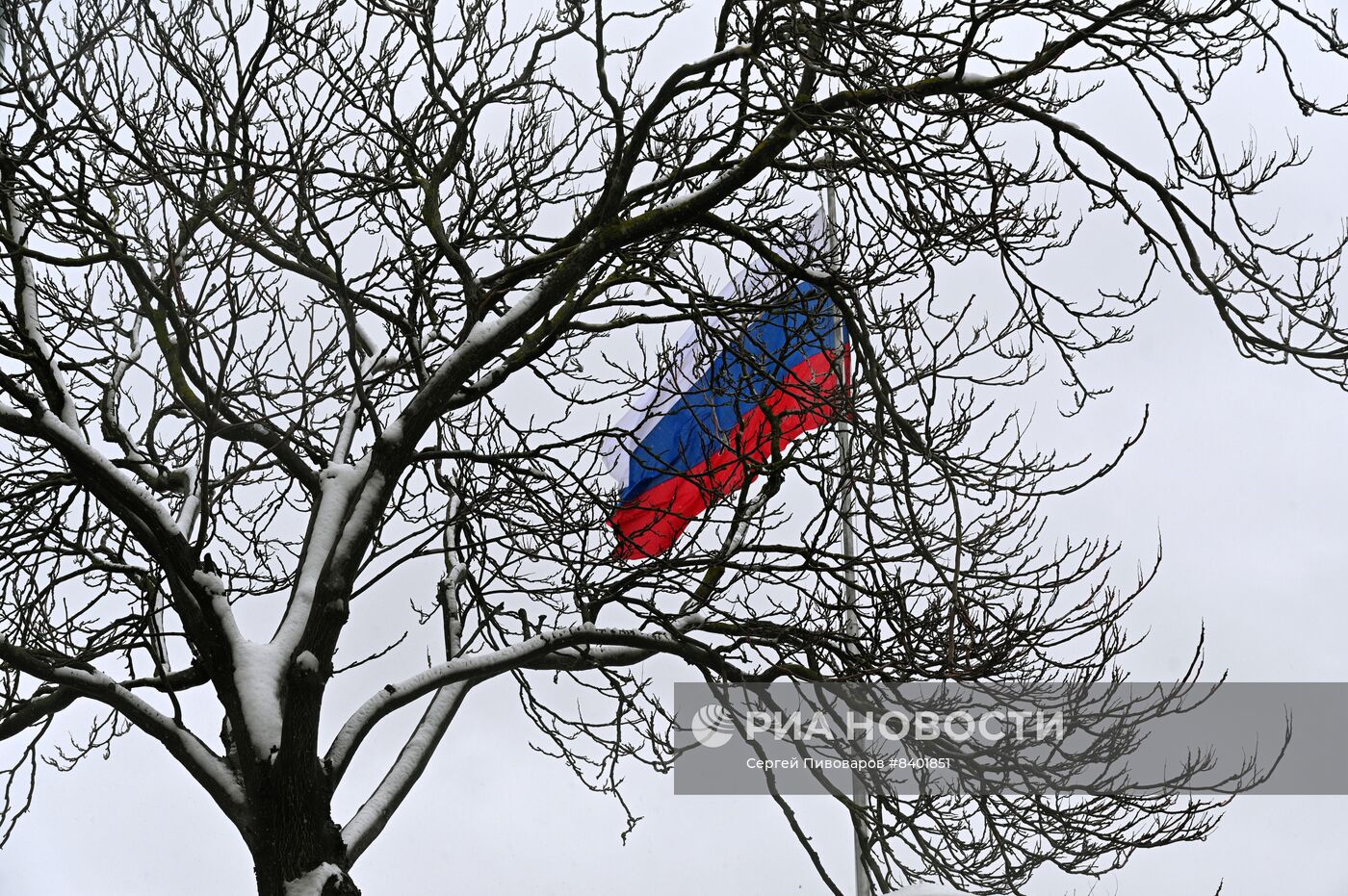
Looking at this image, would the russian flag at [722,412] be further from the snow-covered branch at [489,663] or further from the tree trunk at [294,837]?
the tree trunk at [294,837]

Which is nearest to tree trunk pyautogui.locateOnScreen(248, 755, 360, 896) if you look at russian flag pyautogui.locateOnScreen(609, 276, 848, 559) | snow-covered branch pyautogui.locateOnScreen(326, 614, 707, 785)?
snow-covered branch pyautogui.locateOnScreen(326, 614, 707, 785)

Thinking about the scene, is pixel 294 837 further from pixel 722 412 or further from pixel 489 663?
pixel 722 412

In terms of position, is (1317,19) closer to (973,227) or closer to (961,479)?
(973,227)

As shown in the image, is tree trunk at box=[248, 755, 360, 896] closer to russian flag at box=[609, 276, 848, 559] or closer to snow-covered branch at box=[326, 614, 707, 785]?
snow-covered branch at box=[326, 614, 707, 785]

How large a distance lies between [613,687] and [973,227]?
336 centimetres

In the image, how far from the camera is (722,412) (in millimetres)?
9445

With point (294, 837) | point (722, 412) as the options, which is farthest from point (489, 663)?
point (722, 412)

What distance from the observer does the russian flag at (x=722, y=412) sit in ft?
20.3

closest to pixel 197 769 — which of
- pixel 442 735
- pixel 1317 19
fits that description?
pixel 442 735

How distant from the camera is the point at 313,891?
17.8 feet

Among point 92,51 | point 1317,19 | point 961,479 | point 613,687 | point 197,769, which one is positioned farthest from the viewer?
point 613,687

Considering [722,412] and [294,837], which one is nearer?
[294,837]

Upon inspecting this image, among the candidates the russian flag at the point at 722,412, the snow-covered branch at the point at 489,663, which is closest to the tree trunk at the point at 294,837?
the snow-covered branch at the point at 489,663

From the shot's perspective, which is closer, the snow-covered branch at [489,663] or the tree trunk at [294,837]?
the tree trunk at [294,837]
